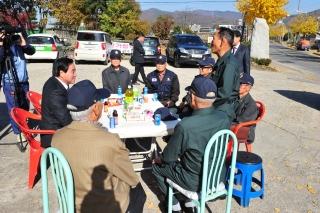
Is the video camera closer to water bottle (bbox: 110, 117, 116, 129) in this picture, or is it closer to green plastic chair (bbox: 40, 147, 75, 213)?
water bottle (bbox: 110, 117, 116, 129)

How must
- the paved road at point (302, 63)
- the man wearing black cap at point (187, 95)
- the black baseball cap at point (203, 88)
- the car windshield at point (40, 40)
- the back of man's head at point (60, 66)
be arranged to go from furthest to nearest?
the paved road at point (302, 63) < the car windshield at point (40, 40) < the man wearing black cap at point (187, 95) < the back of man's head at point (60, 66) < the black baseball cap at point (203, 88)

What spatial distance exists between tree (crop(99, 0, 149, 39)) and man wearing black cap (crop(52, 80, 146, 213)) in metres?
29.9

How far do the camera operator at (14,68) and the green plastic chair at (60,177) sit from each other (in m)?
3.06

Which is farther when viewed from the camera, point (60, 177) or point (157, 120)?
point (157, 120)

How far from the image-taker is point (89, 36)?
13.7 metres

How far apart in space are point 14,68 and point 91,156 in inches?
133

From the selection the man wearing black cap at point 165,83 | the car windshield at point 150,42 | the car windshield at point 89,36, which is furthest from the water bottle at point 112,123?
the car windshield at point 150,42

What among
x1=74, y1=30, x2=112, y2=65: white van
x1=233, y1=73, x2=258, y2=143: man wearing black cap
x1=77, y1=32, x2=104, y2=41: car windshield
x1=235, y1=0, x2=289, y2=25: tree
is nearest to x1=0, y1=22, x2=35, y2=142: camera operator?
x1=233, y1=73, x2=258, y2=143: man wearing black cap

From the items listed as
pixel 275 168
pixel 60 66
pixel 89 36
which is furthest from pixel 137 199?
pixel 89 36

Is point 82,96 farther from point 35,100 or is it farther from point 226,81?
point 35,100

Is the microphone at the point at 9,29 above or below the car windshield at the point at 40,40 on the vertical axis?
below

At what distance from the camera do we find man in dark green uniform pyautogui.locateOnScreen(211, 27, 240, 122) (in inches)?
119

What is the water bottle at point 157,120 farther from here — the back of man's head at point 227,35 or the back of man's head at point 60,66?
the back of man's head at point 60,66

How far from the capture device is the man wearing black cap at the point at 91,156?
1848 mm
